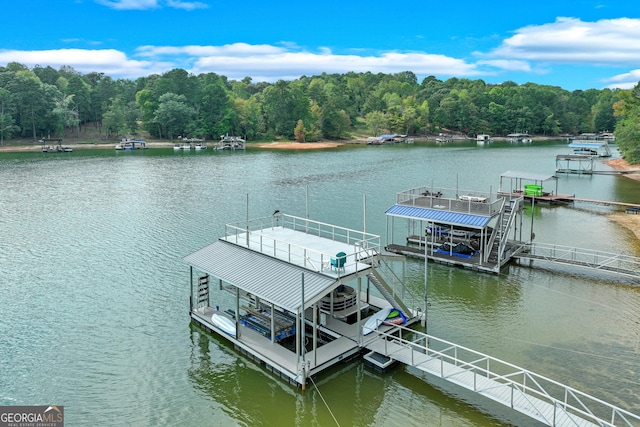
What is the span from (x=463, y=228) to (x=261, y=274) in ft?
64.4

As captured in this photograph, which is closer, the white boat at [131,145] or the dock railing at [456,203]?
the dock railing at [456,203]

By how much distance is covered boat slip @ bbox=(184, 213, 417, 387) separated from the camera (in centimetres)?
1989

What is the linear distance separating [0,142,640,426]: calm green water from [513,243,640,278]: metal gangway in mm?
775

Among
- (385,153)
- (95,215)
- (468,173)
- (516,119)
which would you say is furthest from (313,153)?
(516,119)

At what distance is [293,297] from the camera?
774 inches

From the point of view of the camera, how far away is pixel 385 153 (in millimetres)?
119188

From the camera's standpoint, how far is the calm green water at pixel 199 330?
61.5ft

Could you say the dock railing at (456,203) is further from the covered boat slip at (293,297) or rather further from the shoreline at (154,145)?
the shoreline at (154,145)

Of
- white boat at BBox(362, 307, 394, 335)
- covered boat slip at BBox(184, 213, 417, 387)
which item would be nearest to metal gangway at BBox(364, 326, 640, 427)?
white boat at BBox(362, 307, 394, 335)

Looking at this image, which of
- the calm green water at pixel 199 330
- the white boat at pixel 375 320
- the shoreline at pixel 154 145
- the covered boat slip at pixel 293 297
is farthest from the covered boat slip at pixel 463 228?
the shoreline at pixel 154 145

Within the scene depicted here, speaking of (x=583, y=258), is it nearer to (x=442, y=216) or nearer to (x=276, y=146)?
(x=442, y=216)

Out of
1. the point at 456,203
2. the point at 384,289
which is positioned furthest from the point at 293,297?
the point at 456,203

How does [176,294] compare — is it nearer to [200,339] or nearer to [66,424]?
[200,339]

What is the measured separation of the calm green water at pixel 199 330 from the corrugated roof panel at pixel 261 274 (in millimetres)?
3415
